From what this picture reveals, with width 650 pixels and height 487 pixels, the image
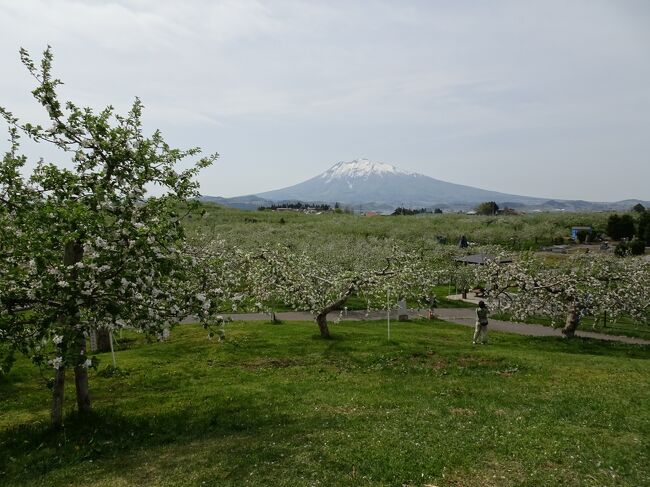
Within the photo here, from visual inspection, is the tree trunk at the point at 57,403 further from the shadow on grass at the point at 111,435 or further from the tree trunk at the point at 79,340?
the tree trunk at the point at 79,340

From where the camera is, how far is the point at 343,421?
1581cm

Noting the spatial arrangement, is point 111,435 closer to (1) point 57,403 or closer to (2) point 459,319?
(1) point 57,403

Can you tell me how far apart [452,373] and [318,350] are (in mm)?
8613

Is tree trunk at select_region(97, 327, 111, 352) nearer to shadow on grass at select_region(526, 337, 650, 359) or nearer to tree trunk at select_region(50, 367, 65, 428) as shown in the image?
tree trunk at select_region(50, 367, 65, 428)

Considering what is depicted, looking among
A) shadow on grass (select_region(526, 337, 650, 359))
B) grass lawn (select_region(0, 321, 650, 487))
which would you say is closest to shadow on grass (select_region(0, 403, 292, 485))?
grass lawn (select_region(0, 321, 650, 487))

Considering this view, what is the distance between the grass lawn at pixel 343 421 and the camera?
1219 cm

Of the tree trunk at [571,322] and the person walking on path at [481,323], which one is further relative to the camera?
the tree trunk at [571,322]

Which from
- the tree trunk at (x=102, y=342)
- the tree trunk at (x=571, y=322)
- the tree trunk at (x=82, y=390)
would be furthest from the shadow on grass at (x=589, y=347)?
the tree trunk at (x=102, y=342)

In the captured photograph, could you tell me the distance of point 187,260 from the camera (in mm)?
15430

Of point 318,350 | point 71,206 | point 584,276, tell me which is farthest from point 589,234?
point 71,206

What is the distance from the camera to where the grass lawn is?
12188 mm

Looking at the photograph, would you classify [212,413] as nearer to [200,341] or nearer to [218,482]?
[218,482]

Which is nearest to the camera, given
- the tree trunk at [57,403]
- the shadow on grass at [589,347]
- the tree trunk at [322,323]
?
the tree trunk at [57,403]

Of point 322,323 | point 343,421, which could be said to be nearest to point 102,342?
point 322,323
